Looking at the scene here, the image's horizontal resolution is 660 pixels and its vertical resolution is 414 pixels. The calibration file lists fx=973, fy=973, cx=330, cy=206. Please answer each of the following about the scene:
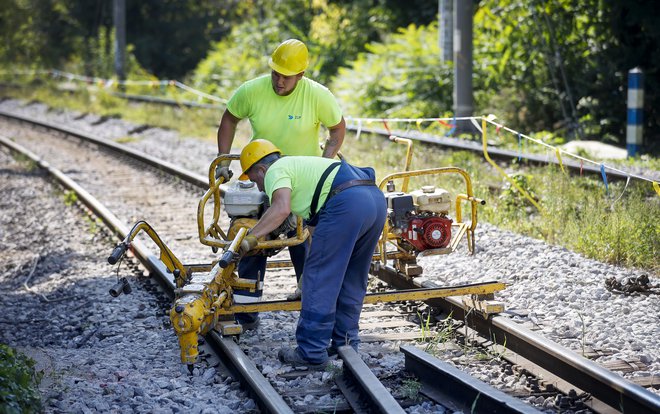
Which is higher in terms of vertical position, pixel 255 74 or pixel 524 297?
pixel 255 74

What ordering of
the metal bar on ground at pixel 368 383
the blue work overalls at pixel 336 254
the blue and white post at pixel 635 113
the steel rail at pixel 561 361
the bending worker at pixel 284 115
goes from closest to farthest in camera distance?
the steel rail at pixel 561 361
the metal bar on ground at pixel 368 383
the blue work overalls at pixel 336 254
the bending worker at pixel 284 115
the blue and white post at pixel 635 113

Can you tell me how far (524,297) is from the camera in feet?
23.7

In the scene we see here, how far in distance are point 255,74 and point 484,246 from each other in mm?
18757

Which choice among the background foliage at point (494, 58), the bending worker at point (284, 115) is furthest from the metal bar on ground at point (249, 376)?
the background foliage at point (494, 58)

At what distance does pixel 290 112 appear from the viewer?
669 cm

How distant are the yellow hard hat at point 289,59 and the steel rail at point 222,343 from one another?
1808mm

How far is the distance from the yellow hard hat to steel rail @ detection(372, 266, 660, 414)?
1951 mm

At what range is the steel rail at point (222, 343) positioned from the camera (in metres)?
5.21

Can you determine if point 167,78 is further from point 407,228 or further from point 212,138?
point 407,228

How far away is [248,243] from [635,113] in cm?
971

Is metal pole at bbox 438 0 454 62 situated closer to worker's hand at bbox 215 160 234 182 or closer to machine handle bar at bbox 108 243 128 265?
worker's hand at bbox 215 160 234 182

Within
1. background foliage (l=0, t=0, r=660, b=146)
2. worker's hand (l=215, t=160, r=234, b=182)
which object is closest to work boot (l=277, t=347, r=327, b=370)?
worker's hand (l=215, t=160, r=234, b=182)

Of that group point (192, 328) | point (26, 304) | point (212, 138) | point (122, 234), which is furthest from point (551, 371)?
point (212, 138)

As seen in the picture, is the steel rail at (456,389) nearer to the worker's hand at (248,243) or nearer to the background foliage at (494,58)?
the worker's hand at (248,243)
